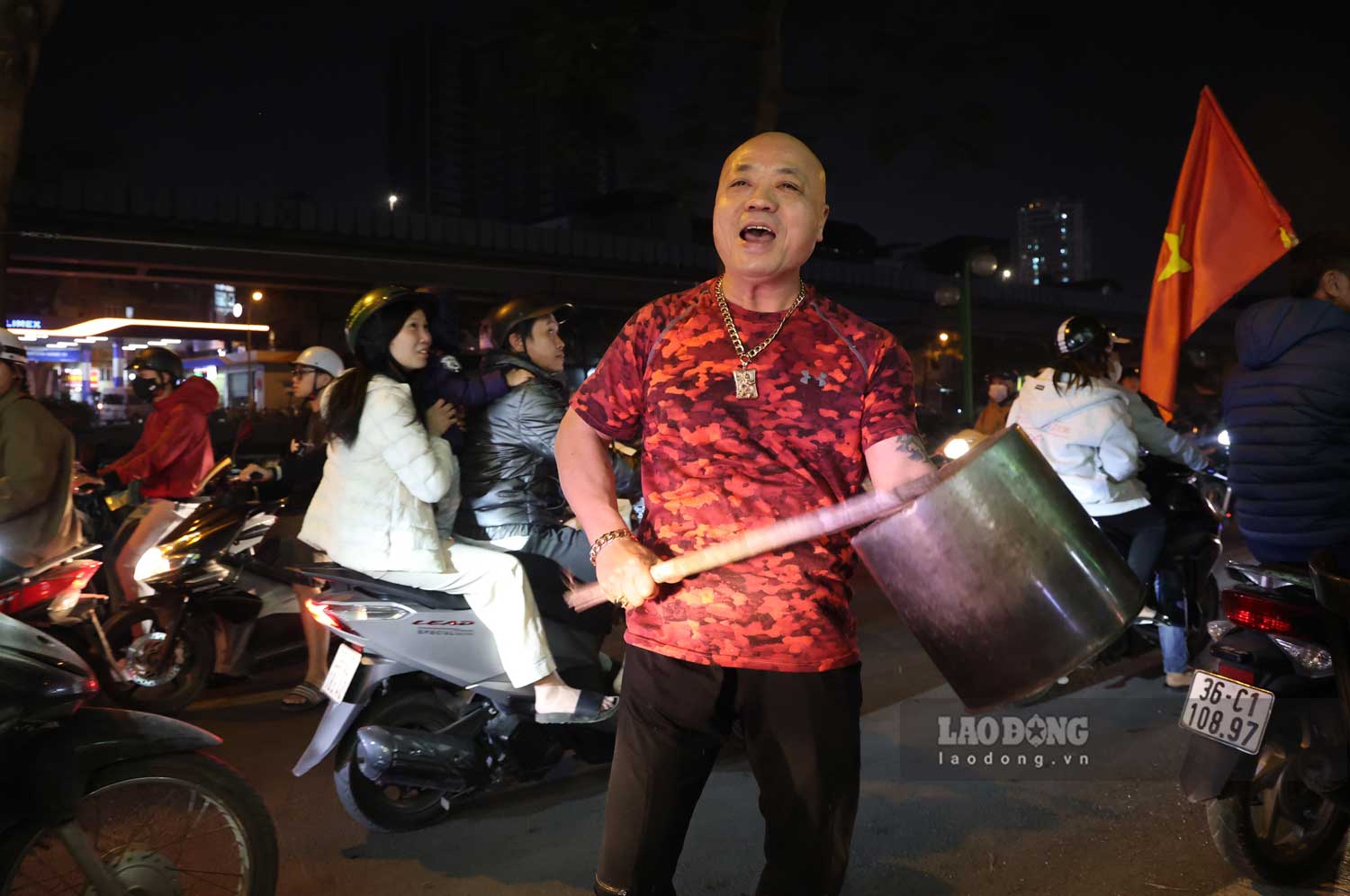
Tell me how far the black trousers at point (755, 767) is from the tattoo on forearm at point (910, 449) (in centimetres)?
45

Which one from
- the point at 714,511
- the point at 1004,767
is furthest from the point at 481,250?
the point at 714,511

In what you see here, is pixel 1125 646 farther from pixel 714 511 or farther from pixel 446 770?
pixel 714 511

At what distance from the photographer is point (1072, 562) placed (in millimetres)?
2002

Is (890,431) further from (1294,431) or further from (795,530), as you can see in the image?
(1294,431)

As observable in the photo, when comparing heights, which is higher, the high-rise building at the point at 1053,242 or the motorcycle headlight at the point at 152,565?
the high-rise building at the point at 1053,242

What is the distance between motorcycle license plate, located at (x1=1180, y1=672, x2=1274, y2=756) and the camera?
3258 mm

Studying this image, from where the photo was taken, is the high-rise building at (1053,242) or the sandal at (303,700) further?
the high-rise building at (1053,242)

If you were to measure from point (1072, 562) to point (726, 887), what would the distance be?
1.92 metres

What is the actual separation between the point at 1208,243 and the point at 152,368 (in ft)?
19.4

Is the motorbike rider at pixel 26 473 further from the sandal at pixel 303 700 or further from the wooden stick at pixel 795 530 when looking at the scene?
the wooden stick at pixel 795 530

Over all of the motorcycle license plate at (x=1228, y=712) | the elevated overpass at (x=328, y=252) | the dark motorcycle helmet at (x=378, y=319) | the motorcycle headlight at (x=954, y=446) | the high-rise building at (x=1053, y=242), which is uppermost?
the high-rise building at (x=1053, y=242)

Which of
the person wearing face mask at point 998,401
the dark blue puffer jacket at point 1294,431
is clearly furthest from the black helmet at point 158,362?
the person wearing face mask at point 998,401

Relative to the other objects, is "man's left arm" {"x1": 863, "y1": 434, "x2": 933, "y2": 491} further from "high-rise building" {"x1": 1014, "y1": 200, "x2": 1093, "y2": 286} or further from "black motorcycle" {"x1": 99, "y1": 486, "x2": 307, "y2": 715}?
"high-rise building" {"x1": 1014, "y1": 200, "x2": 1093, "y2": 286}

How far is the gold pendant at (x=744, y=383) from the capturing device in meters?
2.15
